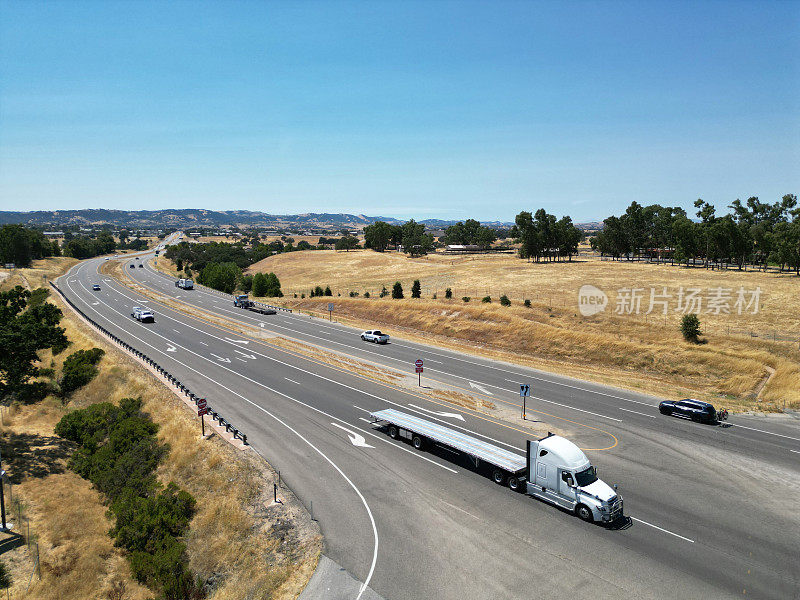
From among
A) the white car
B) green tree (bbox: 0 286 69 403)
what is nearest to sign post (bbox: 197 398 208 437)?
green tree (bbox: 0 286 69 403)

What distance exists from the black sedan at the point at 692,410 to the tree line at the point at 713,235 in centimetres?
7725

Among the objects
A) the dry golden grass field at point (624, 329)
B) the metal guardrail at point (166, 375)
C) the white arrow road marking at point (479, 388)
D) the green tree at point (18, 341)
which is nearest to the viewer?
the metal guardrail at point (166, 375)

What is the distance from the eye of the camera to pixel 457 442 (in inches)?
880

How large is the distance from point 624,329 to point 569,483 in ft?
116

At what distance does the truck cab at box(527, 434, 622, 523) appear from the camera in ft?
58.7

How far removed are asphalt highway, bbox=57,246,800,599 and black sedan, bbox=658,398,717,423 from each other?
2.30ft

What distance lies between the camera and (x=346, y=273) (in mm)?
123062

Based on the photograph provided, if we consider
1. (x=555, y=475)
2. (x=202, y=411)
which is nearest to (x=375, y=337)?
(x=202, y=411)

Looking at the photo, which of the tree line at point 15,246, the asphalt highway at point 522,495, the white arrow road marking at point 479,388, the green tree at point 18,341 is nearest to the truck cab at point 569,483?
the asphalt highway at point 522,495

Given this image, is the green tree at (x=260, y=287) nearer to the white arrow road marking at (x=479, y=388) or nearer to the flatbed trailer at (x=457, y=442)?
the white arrow road marking at (x=479, y=388)

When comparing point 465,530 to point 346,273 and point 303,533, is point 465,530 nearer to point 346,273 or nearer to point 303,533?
A: point 303,533

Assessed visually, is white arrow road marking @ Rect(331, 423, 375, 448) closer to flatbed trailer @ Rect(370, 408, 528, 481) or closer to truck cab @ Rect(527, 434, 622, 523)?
flatbed trailer @ Rect(370, 408, 528, 481)

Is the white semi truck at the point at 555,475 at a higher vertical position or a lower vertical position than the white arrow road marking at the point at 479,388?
higher

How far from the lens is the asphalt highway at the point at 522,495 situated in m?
15.2
